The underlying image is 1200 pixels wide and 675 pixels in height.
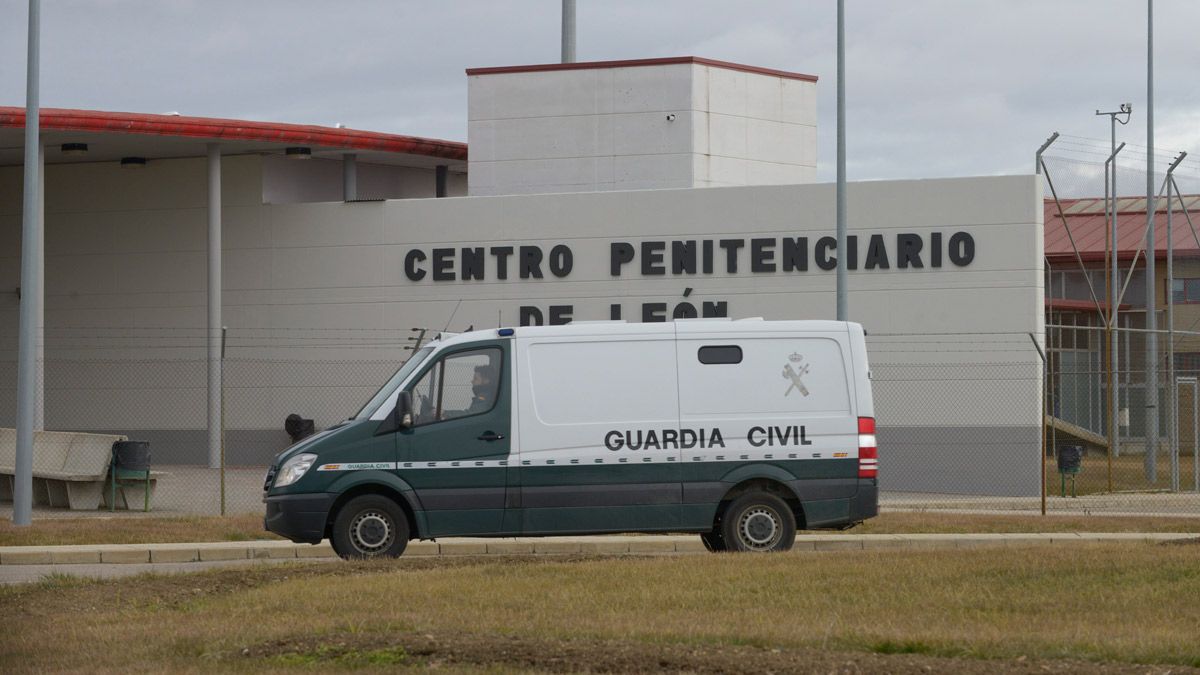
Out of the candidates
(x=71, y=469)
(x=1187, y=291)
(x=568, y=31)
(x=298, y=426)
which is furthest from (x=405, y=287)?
(x=1187, y=291)

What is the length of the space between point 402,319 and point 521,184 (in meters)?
3.90

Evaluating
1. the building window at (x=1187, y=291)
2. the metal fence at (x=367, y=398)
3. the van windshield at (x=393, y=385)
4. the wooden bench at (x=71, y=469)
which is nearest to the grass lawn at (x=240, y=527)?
the wooden bench at (x=71, y=469)

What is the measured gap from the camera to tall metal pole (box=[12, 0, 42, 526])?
64.8ft

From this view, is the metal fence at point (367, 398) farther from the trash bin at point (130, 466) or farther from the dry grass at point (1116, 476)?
the trash bin at point (130, 466)

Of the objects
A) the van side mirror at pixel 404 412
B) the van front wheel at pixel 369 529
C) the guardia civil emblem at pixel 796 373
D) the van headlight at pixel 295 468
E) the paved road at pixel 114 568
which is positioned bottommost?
the paved road at pixel 114 568

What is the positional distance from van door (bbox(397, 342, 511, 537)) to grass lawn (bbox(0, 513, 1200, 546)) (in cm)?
379

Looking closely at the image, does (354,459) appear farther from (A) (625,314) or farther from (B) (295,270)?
(B) (295,270)

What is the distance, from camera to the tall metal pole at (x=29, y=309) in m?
19.8

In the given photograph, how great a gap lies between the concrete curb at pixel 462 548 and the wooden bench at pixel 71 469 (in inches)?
237

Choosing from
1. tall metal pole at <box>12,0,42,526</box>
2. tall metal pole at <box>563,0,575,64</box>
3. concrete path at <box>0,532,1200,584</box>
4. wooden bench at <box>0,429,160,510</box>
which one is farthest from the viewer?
tall metal pole at <box>563,0,575,64</box>

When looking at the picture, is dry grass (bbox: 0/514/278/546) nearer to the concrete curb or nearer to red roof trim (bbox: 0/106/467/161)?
the concrete curb

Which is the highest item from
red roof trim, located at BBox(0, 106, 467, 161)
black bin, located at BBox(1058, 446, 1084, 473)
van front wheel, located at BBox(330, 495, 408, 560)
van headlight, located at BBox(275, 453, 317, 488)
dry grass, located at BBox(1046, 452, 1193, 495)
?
red roof trim, located at BBox(0, 106, 467, 161)

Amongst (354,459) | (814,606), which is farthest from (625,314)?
(814,606)

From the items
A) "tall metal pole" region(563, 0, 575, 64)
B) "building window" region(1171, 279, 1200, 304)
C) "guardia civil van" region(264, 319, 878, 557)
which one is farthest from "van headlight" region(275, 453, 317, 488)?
"building window" region(1171, 279, 1200, 304)
